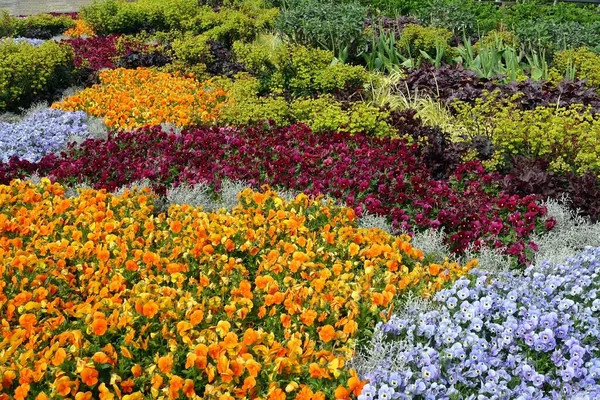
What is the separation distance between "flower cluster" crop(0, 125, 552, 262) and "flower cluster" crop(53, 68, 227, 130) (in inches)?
30.7

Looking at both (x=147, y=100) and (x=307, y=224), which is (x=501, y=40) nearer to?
(x=147, y=100)

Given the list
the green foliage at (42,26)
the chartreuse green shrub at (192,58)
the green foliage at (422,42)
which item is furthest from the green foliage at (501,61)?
the green foliage at (42,26)

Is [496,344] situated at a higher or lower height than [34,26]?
higher

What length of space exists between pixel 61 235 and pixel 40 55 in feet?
18.0

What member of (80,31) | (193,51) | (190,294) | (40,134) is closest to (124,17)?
(80,31)

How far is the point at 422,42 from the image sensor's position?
863 centimetres

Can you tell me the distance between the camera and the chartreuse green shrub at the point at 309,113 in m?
5.91

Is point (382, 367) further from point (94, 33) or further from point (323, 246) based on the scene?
point (94, 33)

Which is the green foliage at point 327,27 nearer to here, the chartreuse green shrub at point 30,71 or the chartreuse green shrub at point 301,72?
the chartreuse green shrub at point 301,72

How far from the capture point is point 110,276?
3.29m

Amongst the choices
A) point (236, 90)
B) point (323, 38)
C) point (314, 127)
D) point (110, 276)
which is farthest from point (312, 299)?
point (323, 38)

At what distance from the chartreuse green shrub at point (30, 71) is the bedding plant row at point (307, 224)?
4 cm

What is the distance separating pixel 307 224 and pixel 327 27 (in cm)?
526

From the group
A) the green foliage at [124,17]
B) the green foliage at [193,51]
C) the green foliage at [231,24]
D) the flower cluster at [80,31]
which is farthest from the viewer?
the flower cluster at [80,31]
